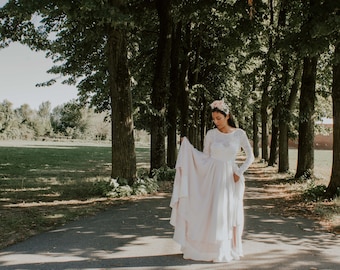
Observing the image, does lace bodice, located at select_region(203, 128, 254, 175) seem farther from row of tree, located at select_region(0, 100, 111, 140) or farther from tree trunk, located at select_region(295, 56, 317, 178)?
row of tree, located at select_region(0, 100, 111, 140)

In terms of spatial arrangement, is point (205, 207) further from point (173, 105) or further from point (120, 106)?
point (173, 105)

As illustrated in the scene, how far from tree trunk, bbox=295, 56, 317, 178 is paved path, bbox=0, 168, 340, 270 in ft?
22.5

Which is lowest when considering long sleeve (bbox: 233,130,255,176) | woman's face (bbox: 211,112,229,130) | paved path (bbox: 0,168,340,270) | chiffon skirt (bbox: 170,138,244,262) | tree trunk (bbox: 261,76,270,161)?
paved path (bbox: 0,168,340,270)

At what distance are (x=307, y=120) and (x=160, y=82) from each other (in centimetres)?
606

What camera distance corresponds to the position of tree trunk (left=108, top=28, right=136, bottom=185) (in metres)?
12.3

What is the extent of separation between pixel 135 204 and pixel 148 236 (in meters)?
3.58

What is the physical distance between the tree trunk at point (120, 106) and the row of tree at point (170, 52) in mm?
31

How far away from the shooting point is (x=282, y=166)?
20219 mm

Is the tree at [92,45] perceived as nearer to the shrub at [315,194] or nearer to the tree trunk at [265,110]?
the shrub at [315,194]

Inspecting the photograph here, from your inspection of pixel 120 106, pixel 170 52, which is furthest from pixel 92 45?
pixel 120 106

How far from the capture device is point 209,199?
6047mm

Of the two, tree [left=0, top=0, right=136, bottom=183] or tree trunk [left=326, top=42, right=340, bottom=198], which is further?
tree trunk [left=326, top=42, right=340, bottom=198]

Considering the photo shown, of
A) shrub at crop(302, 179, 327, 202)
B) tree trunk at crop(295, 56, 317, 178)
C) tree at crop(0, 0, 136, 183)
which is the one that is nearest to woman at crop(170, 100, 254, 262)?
tree at crop(0, 0, 136, 183)

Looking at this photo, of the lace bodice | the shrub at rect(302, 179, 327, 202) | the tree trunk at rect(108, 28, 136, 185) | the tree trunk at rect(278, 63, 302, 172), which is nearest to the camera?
the lace bodice
